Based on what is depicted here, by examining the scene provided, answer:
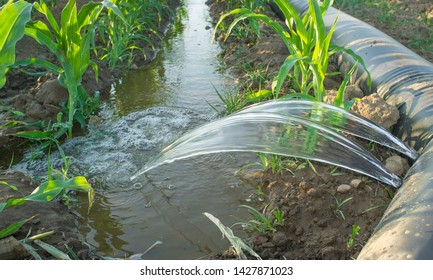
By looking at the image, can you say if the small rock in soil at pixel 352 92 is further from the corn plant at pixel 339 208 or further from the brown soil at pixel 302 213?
the corn plant at pixel 339 208

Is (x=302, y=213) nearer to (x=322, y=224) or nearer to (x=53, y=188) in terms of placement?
(x=322, y=224)

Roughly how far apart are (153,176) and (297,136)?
826mm

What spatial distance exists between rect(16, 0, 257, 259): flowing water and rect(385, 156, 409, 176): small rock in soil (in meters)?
0.69

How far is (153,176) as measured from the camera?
2.58 metres

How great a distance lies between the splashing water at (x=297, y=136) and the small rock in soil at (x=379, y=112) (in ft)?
0.29

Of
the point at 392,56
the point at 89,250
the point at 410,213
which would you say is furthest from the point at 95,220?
the point at 392,56

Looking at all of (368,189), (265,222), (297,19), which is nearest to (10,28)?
(265,222)

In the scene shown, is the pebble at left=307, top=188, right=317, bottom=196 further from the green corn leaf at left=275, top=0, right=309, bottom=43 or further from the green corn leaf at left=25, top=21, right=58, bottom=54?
the green corn leaf at left=25, top=21, right=58, bottom=54

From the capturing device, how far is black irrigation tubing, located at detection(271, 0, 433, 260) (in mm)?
1506

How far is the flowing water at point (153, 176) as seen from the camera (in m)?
2.11

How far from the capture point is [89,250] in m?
1.99

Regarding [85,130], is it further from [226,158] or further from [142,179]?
[226,158]

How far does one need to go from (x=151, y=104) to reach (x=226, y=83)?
743 mm

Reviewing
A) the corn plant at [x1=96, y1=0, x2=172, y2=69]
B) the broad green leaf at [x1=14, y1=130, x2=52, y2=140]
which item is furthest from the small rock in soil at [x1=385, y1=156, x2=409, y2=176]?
the corn plant at [x1=96, y1=0, x2=172, y2=69]
